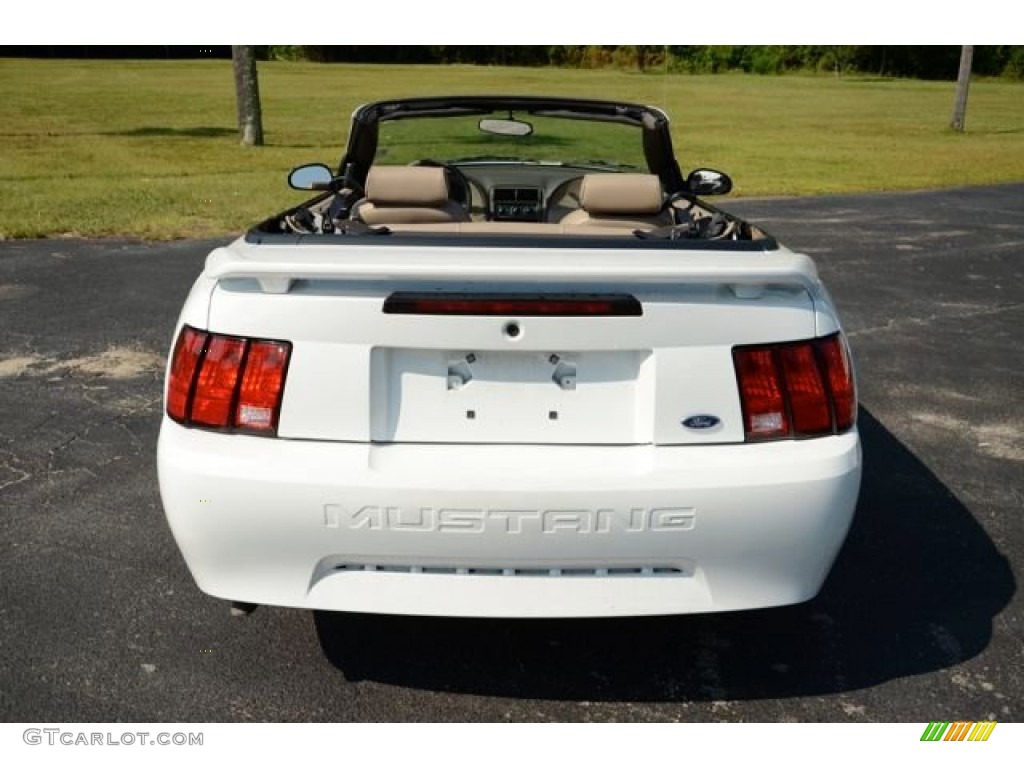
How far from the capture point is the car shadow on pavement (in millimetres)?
2939

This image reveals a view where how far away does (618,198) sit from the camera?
3.56 m

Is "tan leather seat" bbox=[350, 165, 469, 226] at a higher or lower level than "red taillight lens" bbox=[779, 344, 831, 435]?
higher

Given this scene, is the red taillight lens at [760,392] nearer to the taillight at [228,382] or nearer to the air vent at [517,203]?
the taillight at [228,382]

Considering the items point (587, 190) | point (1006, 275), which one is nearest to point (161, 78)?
point (1006, 275)

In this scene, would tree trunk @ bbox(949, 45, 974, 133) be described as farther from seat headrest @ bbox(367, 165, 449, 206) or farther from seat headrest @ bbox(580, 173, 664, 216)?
seat headrest @ bbox(367, 165, 449, 206)

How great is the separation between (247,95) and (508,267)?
70.6 feet

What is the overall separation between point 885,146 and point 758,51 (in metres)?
47.6

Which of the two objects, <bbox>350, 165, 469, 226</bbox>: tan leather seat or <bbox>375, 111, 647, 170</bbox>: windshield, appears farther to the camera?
<bbox>375, 111, 647, 170</bbox>: windshield

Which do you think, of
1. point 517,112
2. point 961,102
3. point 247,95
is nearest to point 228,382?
point 517,112

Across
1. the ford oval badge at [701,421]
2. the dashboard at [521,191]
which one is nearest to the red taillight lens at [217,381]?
the ford oval badge at [701,421]

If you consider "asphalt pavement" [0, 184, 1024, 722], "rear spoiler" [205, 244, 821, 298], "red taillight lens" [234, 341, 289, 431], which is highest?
"rear spoiler" [205, 244, 821, 298]

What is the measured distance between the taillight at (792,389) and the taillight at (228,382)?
114 cm

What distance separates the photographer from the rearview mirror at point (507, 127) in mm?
4691

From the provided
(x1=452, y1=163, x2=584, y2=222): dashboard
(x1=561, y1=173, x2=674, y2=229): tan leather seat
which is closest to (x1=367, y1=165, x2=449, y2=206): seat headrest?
(x1=561, y1=173, x2=674, y2=229): tan leather seat
